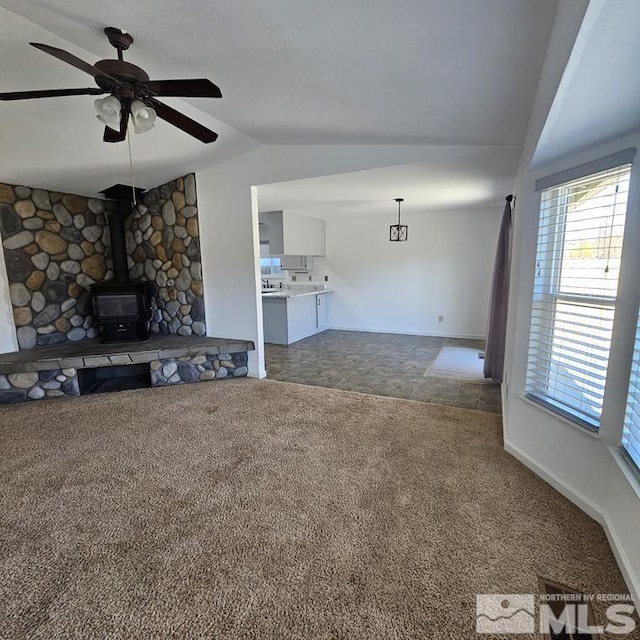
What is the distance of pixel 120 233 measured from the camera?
15.0 ft

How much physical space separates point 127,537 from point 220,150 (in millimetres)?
3418

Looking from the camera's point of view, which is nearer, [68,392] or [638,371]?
[638,371]

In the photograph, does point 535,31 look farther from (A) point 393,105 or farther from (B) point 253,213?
(B) point 253,213

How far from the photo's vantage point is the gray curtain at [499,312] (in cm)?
378

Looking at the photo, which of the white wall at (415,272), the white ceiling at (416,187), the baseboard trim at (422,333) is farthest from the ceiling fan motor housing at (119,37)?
the baseboard trim at (422,333)

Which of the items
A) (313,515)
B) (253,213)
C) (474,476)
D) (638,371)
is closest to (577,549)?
(474,476)

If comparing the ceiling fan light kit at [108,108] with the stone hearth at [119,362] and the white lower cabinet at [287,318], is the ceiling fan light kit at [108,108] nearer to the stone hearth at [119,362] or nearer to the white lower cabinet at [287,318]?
the stone hearth at [119,362]

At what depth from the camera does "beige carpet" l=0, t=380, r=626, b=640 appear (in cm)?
135

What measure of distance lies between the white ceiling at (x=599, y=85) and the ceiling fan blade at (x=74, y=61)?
1891 millimetres

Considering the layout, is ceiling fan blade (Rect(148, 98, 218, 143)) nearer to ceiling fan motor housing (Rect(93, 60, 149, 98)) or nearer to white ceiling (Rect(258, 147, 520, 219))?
ceiling fan motor housing (Rect(93, 60, 149, 98))

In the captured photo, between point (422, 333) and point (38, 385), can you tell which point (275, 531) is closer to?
point (38, 385)

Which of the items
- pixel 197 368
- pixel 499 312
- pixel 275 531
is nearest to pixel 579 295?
pixel 499 312

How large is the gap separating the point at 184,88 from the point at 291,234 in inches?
168

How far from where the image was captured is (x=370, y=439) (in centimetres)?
271
